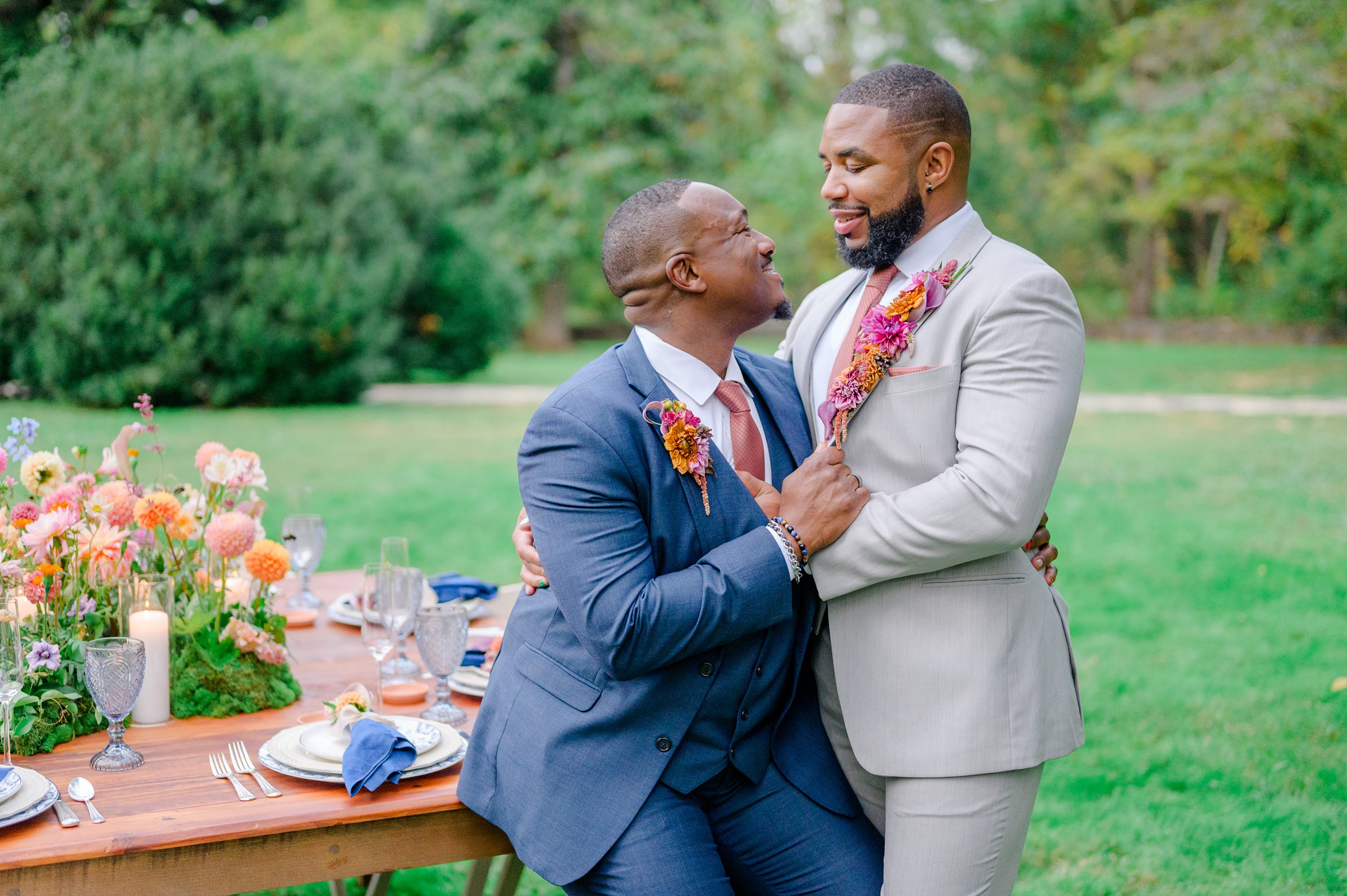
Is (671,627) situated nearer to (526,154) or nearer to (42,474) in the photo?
(42,474)

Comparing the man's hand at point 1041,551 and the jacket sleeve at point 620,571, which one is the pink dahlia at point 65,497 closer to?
the jacket sleeve at point 620,571

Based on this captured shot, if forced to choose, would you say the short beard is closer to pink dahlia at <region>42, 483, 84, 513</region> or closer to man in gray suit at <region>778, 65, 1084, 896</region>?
man in gray suit at <region>778, 65, 1084, 896</region>

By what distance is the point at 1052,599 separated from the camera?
2.64m

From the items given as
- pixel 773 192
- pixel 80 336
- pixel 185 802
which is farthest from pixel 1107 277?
pixel 185 802

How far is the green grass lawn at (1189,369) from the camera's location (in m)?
20.4

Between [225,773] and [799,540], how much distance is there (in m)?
1.36

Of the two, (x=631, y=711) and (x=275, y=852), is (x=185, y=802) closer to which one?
(x=275, y=852)

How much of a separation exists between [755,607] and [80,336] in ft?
44.1

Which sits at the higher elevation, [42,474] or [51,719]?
[42,474]

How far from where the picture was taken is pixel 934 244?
8.55ft

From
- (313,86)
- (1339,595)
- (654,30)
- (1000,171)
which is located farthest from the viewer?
(1000,171)

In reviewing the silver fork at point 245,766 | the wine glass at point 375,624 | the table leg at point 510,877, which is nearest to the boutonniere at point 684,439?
the wine glass at point 375,624

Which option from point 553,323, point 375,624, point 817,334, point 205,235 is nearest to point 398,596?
point 375,624

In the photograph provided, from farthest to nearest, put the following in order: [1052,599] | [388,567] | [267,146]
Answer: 1. [267,146]
2. [388,567]
3. [1052,599]
